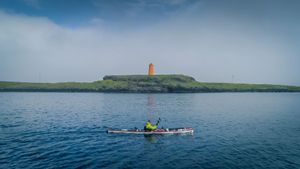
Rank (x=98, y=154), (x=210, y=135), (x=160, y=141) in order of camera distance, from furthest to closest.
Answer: (x=210, y=135), (x=160, y=141), (x=98, y=154)

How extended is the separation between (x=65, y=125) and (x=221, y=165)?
35.7m

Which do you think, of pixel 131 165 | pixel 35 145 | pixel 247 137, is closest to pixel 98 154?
pixel 131 165

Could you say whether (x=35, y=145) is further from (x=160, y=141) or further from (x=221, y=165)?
(x=221, y=165)

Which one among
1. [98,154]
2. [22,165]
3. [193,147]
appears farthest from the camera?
[193,147]

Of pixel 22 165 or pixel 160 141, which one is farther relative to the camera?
pixel 160 141

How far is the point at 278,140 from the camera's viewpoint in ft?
116

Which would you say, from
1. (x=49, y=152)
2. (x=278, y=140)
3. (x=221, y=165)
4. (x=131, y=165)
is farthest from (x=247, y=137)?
(x=49, y=152)

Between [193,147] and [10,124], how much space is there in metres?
42.1

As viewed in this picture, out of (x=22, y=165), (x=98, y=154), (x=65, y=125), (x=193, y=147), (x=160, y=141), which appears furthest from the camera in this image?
(x=65, y=125)

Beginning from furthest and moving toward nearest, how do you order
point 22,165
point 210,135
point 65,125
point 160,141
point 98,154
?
point 65,125
point 210,135
point 160,141
point 98,154
point 22,165

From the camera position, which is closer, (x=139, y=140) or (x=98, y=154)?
(x=98, y=154)

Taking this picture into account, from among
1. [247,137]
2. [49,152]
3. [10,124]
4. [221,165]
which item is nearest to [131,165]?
[221,165]

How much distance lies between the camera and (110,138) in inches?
1433

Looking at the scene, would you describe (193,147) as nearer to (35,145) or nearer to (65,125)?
(35,145)
